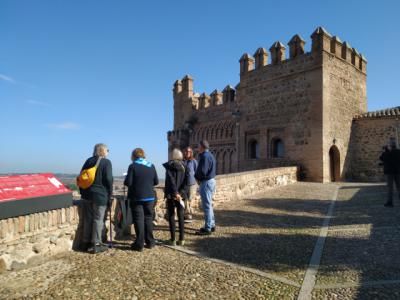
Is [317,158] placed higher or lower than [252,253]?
higher

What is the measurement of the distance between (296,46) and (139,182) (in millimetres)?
13317

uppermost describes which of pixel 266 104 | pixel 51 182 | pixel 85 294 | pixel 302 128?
pixel 266 104

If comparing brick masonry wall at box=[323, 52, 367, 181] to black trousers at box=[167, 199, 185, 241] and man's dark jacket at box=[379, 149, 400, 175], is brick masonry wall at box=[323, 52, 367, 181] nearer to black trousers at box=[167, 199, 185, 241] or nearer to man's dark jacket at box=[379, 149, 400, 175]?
man's dark jacket at box=[379, 149, 400, 175]

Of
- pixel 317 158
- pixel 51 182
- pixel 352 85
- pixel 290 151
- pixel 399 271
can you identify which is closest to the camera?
pixel 399 271

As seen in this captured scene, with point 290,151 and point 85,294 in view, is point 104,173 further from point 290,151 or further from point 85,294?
point 290,151

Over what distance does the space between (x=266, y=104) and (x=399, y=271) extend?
13.8m

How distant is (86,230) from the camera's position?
4.50 meters

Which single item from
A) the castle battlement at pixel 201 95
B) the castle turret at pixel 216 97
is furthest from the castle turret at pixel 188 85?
the castle turret at pixel 216 97

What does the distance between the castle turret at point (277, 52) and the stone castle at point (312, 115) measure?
0.03 meters

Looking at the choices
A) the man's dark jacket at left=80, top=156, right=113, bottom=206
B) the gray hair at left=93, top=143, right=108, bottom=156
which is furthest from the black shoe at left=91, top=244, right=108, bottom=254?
the gray hair at left=93, top=143, right=108, bottom=156

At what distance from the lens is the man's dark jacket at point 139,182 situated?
4578mm

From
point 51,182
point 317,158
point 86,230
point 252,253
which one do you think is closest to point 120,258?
point 86,230

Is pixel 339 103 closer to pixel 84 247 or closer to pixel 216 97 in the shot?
pixel 216 97

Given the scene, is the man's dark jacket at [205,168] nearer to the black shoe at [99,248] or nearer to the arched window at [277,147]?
the black shoe at [99,248]
